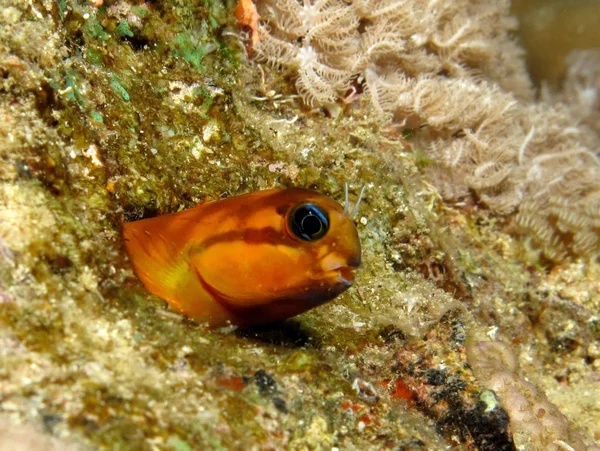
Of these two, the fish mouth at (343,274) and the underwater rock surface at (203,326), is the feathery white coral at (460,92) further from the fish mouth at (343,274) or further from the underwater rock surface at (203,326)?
the fish mouth at (343,274)

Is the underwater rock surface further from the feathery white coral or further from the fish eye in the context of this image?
the fish eye

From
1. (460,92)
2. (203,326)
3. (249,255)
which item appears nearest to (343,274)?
(249,255)

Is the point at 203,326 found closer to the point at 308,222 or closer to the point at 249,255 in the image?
the point at 249,255

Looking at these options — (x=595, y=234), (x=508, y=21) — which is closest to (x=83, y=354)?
(x=595, y=234)

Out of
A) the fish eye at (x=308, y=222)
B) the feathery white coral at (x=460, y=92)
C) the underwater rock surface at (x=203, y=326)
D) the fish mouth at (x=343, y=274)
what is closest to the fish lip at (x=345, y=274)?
the fish mouth at (x=343, y=274)

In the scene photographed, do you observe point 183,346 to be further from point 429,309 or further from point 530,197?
point 530,197

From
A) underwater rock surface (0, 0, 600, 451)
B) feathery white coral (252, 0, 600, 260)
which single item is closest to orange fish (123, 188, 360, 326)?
underwater rock surface (0, 0, 600, 451)
